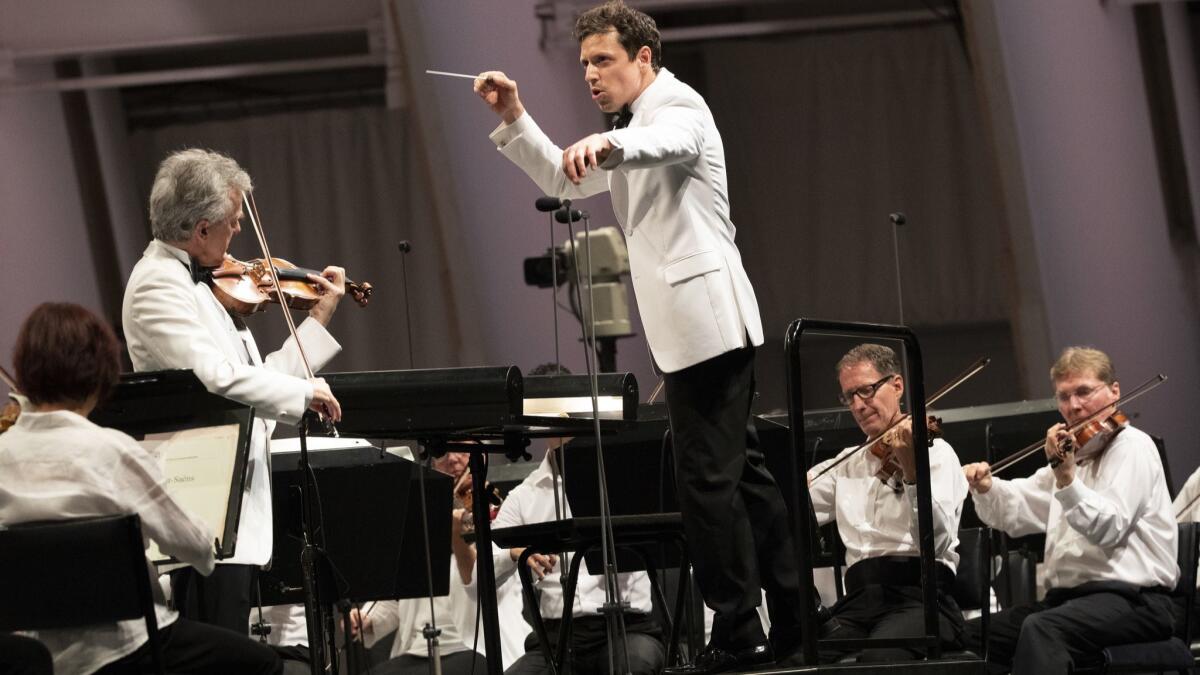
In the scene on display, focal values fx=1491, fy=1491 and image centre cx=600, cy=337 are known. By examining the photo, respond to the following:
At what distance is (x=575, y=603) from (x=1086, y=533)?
1535mm

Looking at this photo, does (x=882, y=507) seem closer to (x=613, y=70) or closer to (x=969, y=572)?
(x=969, y=572)

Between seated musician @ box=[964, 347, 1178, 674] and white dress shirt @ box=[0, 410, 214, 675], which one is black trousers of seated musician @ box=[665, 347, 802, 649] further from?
seated musician @ box=[964, 347, 1178, 674]

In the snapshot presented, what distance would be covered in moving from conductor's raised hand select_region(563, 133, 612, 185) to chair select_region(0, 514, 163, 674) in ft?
3.17

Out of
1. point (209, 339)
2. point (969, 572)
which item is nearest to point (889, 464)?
point (969, 572)

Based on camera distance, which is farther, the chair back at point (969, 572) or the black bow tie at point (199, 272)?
the chair back at point (969, 572)

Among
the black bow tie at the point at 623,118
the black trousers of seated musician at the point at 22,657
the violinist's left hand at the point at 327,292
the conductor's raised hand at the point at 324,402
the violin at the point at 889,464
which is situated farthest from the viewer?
the violin at the point at 889,464

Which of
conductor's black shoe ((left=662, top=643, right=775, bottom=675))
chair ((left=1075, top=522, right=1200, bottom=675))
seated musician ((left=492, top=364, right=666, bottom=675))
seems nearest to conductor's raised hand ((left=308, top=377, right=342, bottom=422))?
conductor's black shoe ((left=662, top=643, right=775, bottom=675))

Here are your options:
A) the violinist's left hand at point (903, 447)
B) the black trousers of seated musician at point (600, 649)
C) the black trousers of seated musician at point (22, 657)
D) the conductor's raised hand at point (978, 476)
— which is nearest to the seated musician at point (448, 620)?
the black trousers of seated musician at point (600, 649)

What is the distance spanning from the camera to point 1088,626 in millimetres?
4141

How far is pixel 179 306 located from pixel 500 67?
4.32 m

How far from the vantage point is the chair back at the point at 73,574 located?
254cm

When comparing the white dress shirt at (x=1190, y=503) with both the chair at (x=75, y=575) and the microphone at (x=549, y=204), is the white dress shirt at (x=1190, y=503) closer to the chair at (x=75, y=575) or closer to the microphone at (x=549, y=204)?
the microphone at (x=549, y=204)

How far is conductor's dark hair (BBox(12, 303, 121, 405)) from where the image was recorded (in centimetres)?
273

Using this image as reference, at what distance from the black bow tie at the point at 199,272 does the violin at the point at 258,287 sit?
90mm
